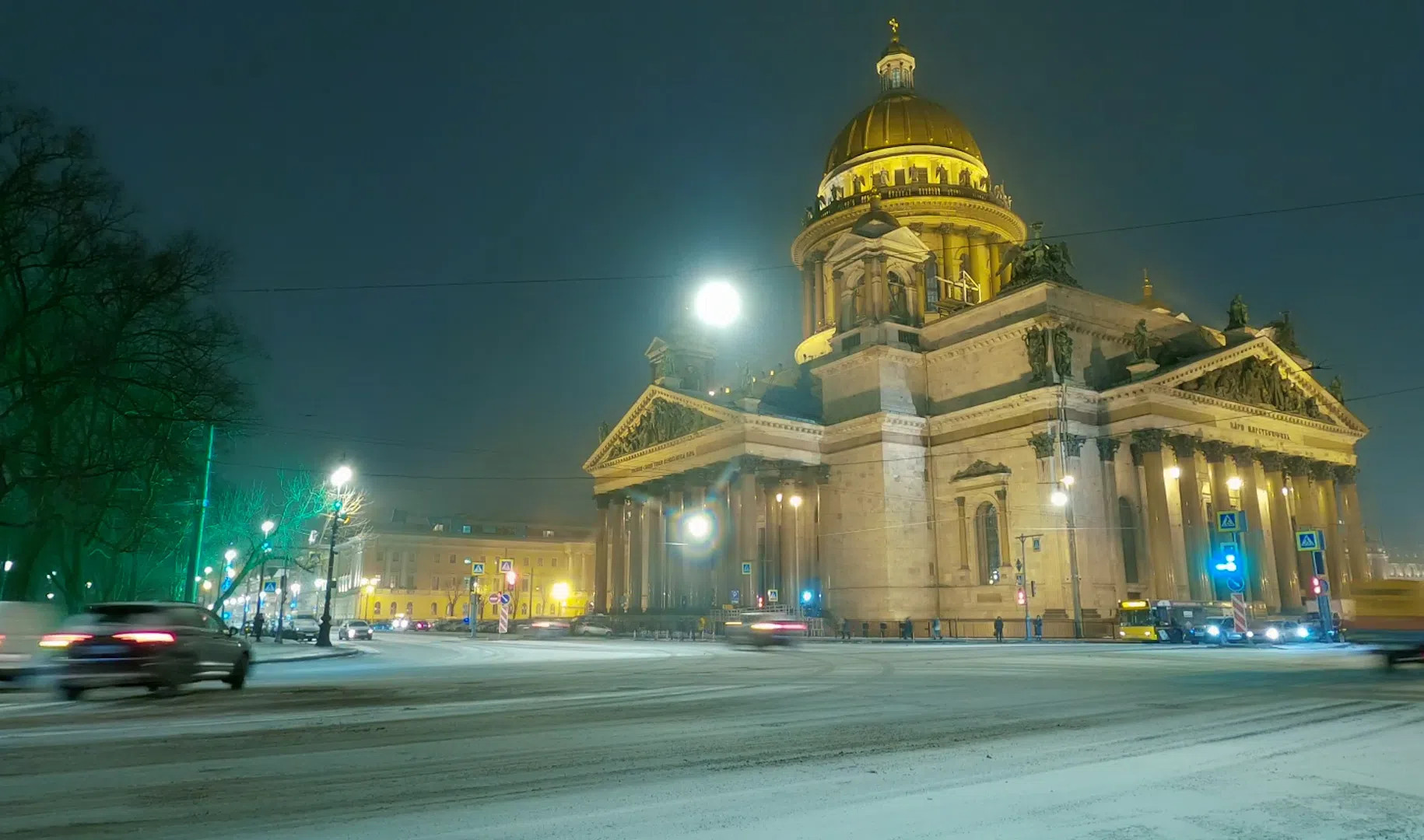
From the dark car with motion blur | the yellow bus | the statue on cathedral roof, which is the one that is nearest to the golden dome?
the statue on cathedral roof

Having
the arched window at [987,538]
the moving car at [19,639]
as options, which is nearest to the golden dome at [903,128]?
the arched window at [987,538]

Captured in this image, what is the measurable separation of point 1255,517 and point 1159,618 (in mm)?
13435

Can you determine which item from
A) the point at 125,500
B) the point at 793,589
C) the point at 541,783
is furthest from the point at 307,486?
the point at 541,783

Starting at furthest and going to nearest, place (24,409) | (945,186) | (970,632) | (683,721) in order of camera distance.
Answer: (945,186)
(970,632)
(24,409)
(683,721)

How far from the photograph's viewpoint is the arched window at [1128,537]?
152 ft

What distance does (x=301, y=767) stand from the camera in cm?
826

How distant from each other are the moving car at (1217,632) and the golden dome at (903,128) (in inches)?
1674

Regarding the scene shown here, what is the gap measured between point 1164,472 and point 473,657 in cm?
3281

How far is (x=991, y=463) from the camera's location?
4956cm

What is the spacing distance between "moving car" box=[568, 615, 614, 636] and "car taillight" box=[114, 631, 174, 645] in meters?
43.4

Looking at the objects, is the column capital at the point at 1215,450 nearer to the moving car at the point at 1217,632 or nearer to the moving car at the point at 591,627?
the moving car at the point at 1217,632

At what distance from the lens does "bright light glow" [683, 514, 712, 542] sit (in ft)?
185

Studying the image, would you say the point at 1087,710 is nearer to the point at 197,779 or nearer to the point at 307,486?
the point at 197,779

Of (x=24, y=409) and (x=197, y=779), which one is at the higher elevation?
(x=24, y=409)
